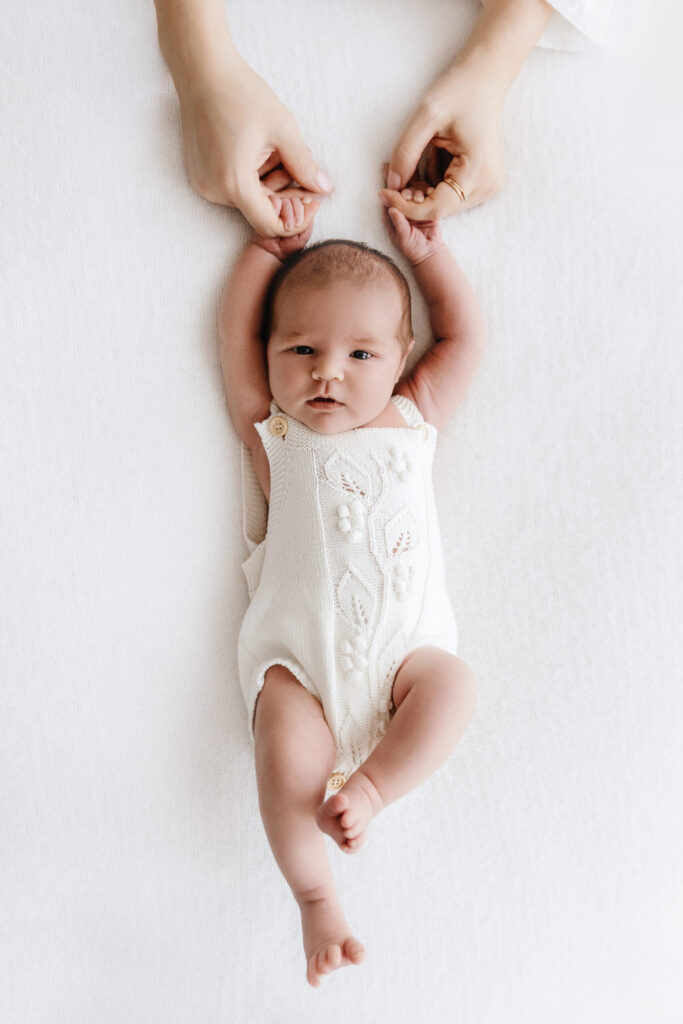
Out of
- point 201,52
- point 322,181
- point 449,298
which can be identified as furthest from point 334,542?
point 201,52

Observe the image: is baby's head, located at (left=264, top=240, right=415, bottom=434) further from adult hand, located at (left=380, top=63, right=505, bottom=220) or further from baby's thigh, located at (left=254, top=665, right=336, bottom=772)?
baby's thigh, located at (left=254, top=665, right=336, bottom=772)

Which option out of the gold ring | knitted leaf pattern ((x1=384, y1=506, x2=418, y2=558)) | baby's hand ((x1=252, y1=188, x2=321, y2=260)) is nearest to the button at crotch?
knitted leaf pattern ((x1=384, y1=506, x2=418, y2=558))

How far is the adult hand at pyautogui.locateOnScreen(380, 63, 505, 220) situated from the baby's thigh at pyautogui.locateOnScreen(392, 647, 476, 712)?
592mm

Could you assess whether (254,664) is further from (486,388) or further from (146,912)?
(486,388)

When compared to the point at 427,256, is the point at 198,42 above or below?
above

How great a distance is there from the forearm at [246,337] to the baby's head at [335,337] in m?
0.03

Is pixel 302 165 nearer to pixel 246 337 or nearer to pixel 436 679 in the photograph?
pixel 246 337

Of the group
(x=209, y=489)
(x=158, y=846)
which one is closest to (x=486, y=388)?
(x=209, y=489)

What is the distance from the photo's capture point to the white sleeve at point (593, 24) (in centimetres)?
120

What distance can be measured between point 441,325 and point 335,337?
0.18 m

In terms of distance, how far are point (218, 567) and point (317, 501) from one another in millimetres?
173

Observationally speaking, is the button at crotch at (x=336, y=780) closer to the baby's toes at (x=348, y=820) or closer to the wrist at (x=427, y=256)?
the baby's toes at (x=348, y=820)

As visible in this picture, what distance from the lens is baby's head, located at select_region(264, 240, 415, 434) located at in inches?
41.7

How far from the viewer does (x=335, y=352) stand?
1060mm
